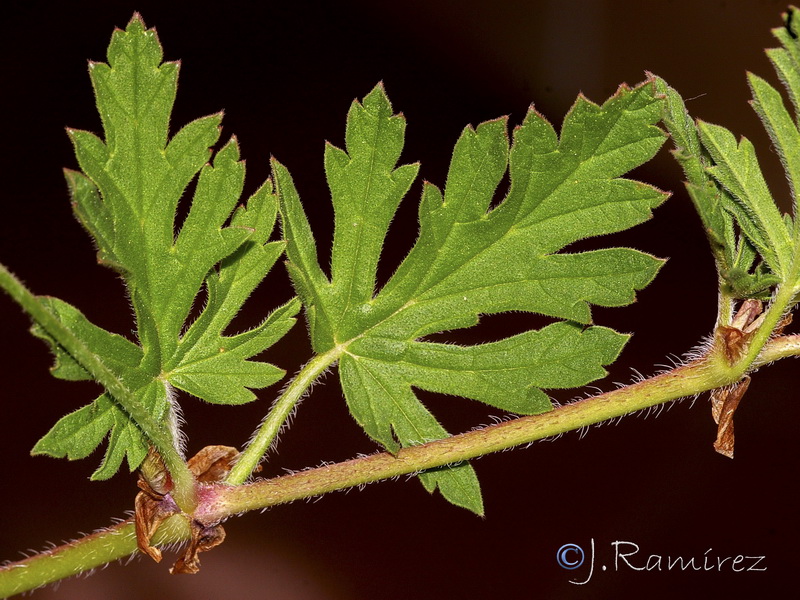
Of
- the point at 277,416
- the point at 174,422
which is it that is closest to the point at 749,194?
the point at 277,416

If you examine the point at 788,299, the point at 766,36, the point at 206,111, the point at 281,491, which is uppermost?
the point at 766,36

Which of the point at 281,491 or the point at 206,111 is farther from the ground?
the point at 206,111

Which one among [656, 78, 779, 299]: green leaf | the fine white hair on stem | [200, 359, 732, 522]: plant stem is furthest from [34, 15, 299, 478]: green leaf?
[656, 78, 779, 299]: green leaf

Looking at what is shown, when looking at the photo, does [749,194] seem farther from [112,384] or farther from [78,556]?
[78,556]

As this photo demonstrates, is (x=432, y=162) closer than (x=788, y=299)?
No

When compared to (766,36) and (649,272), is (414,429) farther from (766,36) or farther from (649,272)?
(766,36)

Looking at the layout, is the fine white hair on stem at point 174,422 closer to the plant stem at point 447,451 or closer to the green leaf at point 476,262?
the plant stem at point 447,451

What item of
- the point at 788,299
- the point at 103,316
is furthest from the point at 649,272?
the point at 103,316
